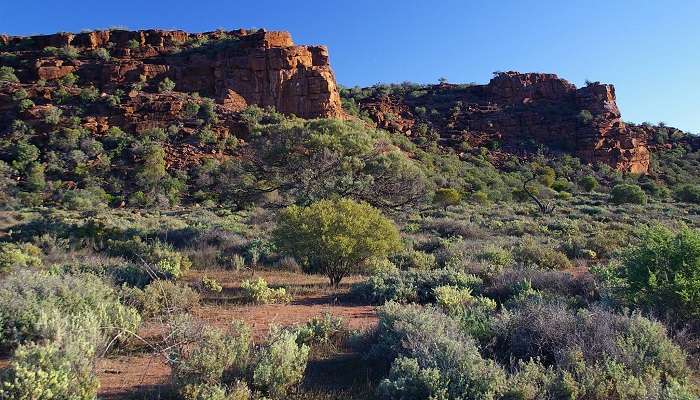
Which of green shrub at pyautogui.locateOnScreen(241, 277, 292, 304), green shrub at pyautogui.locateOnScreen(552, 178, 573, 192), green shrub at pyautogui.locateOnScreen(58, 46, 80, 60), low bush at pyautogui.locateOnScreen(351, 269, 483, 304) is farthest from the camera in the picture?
green shrub at pyautogui.locateOnScreen(58, 46, 80, 60)

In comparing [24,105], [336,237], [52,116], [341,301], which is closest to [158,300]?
[341,301]

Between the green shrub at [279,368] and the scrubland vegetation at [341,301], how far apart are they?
2 cm

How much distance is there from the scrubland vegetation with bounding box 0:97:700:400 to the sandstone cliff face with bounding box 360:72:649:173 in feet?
134

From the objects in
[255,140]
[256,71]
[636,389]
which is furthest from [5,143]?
[636,389]

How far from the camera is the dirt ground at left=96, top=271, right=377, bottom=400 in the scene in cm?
421

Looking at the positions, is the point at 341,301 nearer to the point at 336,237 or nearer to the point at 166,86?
the point at 336,237

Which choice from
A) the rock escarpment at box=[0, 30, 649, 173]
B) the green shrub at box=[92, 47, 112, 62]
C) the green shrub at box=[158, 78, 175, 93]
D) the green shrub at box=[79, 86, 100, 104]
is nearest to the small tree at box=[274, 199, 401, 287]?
the rock escarpment at box=[0, 30, 649, 173]

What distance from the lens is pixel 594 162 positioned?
181 feet

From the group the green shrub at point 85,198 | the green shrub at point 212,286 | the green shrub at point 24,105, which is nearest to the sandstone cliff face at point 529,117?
the green shrub at point 85,198

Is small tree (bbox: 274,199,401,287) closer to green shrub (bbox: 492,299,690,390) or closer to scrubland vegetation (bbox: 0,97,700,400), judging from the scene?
scrubland vegetation (bbox: 0,97,700,400)

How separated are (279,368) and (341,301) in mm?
4111

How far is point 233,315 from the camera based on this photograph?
6.80 meters

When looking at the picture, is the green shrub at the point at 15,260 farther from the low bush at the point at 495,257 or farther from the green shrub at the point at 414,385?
the low bush at the point at 495,257

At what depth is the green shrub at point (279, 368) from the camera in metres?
3.92
